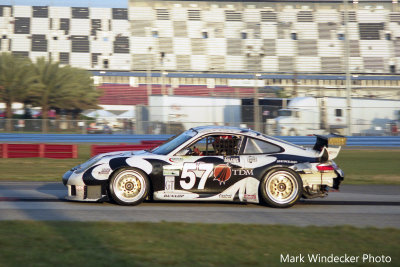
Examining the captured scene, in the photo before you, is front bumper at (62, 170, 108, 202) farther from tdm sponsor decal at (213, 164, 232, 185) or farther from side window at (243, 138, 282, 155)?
side window at (243, 138, 282, 155)

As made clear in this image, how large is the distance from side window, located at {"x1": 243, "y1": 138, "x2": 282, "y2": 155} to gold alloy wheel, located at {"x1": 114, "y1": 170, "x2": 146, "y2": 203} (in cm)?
172

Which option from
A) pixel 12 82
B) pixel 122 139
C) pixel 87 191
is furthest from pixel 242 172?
pixel 12 82

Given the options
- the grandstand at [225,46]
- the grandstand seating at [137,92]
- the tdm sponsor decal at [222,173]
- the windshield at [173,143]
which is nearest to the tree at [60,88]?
the grandstand at [225,46]

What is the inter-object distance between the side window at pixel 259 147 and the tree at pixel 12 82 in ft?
110

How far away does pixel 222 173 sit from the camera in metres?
7.82

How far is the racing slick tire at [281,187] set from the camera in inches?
310

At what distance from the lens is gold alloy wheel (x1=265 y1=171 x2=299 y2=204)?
25.9ft

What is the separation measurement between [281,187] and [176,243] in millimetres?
3036

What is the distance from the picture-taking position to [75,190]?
25.2 feet

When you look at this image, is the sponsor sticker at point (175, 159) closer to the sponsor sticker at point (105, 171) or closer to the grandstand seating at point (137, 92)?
the sponsor sticker at point (105, 171)

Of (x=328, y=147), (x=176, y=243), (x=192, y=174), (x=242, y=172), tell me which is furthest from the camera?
(x=328, y=147)

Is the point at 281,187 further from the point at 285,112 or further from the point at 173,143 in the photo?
the point at 285,112

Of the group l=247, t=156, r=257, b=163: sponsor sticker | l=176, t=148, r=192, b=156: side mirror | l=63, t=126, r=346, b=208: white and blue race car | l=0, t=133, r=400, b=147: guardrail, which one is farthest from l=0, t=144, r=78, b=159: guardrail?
l=247, t=156, r=257, b=163: sponsor sticker

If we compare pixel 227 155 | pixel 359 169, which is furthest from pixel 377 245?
pixel 359 169
